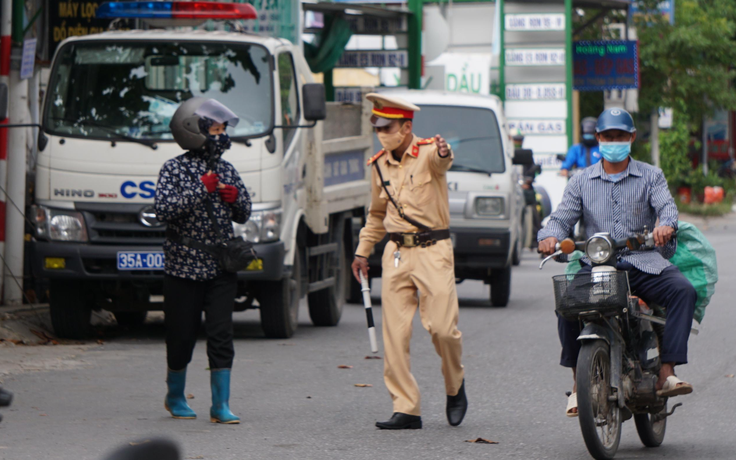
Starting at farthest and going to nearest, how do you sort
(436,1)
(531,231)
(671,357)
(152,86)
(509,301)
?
(436,1) < (531,231) < (509,301) < (152,86) < (671,357)

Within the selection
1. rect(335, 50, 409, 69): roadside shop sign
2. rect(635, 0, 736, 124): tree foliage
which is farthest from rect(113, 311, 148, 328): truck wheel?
rect(635, 0, 736, 124): tree foliage

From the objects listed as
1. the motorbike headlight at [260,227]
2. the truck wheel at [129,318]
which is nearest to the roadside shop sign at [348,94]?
the truck wheel at [129,318]

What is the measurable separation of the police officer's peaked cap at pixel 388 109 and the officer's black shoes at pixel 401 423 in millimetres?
1560

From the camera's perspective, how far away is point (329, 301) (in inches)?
480

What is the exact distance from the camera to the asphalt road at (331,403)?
6.47 meters

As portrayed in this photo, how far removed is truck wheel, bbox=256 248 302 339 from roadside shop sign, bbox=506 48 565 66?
16.7 meters

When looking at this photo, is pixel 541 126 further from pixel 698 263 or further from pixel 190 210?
pixel 698 263

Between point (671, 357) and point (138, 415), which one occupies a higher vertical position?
point (671, 357)

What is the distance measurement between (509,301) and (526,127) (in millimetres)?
12549

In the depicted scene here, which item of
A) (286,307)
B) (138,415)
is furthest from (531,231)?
(138,415)

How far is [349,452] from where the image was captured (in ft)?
20.8

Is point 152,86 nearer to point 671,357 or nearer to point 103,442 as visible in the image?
point 103,442

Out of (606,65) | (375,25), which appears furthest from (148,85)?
(606,65)

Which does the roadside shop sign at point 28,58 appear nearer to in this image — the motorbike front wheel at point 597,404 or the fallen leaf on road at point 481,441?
the fallen leaf on road at point 481,441
